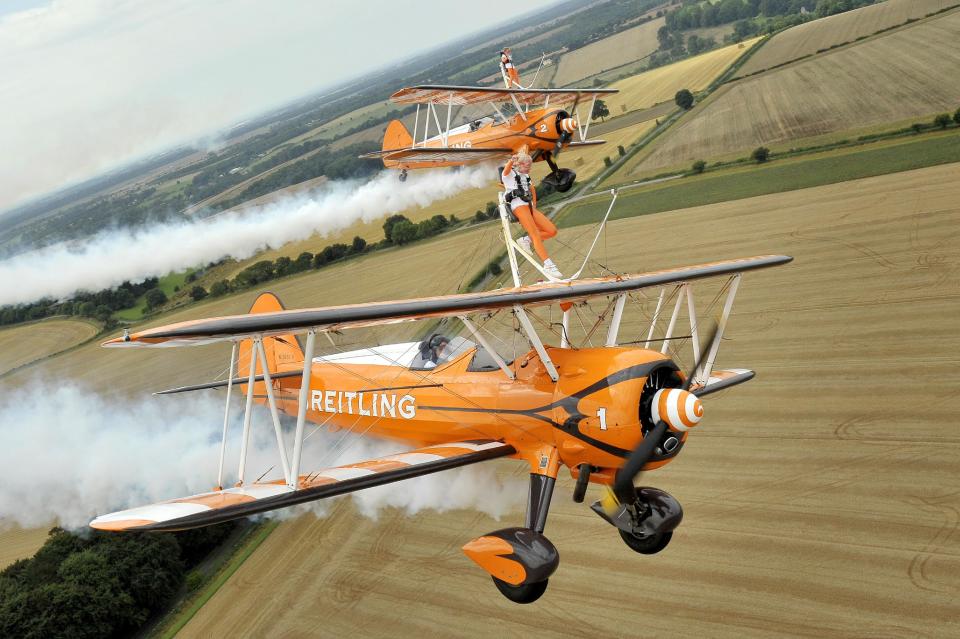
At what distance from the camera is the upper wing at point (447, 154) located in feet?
68.4

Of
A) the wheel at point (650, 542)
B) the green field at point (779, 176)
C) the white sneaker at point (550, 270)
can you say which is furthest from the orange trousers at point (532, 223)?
the green field at point (779, 176)

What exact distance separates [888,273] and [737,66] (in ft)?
178

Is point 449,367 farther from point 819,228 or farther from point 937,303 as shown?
point 819,228

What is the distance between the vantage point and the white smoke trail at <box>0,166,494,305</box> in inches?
1689

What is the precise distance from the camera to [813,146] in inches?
1698

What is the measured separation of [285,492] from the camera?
977cm

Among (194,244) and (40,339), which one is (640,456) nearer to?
(194,244)

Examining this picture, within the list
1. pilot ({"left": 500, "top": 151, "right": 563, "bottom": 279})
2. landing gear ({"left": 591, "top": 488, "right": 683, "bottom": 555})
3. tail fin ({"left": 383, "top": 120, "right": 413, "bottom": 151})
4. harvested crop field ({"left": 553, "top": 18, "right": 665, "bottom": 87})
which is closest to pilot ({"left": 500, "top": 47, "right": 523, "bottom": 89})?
pilot ({"left": 500, "top": 151, "right": 563, "bottom": 279})

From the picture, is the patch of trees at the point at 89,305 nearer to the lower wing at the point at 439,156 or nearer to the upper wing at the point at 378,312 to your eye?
the lower wing at the point at 439,156

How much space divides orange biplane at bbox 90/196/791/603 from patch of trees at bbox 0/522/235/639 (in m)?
11.0

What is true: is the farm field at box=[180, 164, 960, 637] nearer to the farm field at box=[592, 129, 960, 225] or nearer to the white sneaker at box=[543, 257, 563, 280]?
the white sneaker at box=[543, 257, 563, 280]

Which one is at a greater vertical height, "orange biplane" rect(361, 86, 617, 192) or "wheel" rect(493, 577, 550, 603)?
"orange biplane" rect(361, 86, 617, 192)

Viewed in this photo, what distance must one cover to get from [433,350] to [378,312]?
3818mm

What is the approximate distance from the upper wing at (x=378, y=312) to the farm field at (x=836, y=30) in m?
64.8
